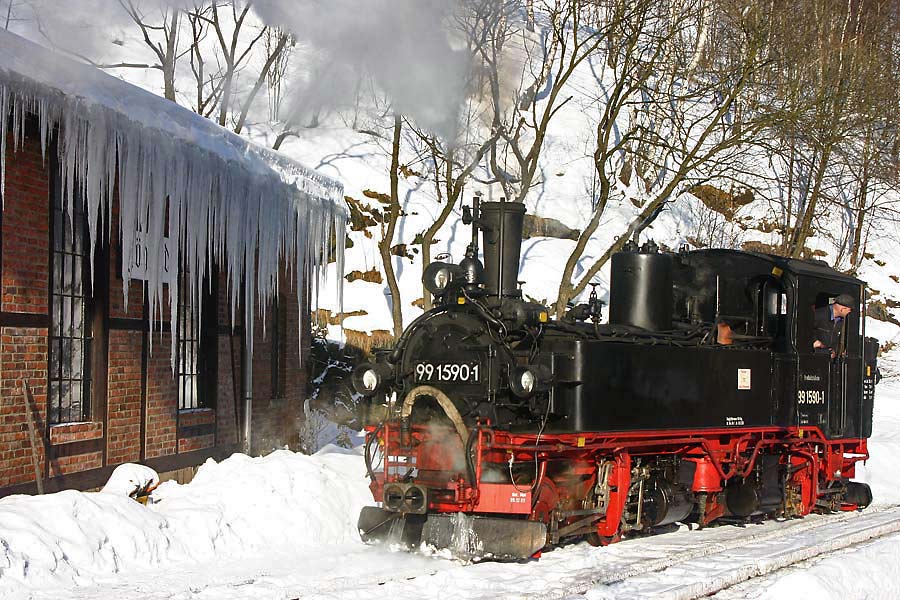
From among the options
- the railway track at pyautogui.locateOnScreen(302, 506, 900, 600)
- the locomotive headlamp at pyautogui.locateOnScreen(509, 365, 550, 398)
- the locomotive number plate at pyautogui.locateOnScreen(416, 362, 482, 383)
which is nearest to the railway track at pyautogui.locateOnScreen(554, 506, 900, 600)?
the railway track at pyautogui.locateOnScreen(302, 506, 900, 600)

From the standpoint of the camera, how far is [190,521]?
805cm

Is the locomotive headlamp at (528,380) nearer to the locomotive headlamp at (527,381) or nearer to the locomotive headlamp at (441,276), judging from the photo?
the locomotive headlamp at (527,381)

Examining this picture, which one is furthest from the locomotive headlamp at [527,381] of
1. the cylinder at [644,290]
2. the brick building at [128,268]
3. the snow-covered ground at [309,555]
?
the brick building at [128,268]

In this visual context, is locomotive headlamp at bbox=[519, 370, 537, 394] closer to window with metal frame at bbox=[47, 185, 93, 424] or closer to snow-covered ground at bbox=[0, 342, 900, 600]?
snow-covered ground at bbox=[0, 342, 900, 600]

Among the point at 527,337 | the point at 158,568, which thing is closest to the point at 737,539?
the point at 527,337

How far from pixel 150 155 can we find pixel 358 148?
21.0 meters

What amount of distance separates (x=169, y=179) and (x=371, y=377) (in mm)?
2794

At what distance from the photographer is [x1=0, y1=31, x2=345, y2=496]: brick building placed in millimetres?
8008

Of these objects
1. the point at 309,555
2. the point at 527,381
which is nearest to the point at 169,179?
the point at 309,555

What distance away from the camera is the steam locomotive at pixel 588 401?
7.80 m

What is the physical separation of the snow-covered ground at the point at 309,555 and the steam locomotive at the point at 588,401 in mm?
362

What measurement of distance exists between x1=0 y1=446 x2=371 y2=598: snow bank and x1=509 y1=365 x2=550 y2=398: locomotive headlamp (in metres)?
→ 2.38

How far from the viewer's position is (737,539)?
30.4 ft

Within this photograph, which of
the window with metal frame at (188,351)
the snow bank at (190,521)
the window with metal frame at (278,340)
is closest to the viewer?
the snow bank at (190,521)
